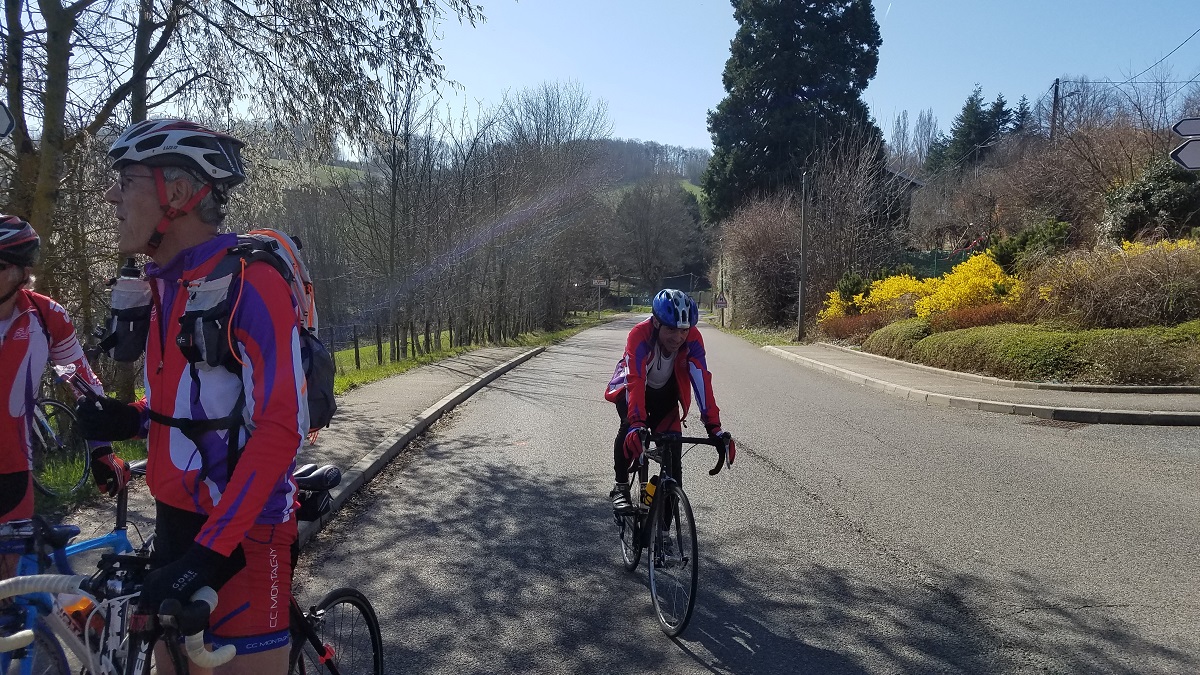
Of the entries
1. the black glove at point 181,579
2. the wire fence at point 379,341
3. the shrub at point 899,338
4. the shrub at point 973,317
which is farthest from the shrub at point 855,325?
the black glove at point 181,579

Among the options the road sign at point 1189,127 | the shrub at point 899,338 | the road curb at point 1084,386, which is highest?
the road sign at point 1189,127

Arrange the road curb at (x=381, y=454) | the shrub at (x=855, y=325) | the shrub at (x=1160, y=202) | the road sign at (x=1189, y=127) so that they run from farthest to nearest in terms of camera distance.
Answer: the shrub at (x=855, y=325)
the shrub at (x=1160, y=202)
the road sign at (x=1189, y=127)
the road curb at (x=381, y=454)

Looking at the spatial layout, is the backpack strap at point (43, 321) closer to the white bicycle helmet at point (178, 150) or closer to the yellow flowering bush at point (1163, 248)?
the white bicycle helmet at point (178, 150)

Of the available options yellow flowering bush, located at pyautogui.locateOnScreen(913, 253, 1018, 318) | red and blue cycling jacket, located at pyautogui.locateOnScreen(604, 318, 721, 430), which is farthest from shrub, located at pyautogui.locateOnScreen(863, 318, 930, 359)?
red and blue cycling jacket, located at pyautogui.locateOnScreen(604, 318, 721, 430)

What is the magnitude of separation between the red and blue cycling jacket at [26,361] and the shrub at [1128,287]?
15.4 m

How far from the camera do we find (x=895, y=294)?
76.8ft

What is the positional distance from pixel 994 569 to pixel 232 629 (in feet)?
15.7

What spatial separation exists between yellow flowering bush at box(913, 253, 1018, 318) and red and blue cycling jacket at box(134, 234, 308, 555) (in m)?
18.6

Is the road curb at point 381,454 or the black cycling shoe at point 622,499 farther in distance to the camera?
the road curb at point 381,454

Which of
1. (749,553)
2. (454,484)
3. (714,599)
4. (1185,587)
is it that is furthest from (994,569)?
(454,484)

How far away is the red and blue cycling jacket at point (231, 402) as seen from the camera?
Answer: 6.11 ft

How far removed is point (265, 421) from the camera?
74.5 inches

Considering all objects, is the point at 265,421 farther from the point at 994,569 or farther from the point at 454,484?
the point at 454,484

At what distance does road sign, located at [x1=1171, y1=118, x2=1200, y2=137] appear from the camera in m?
8.21
